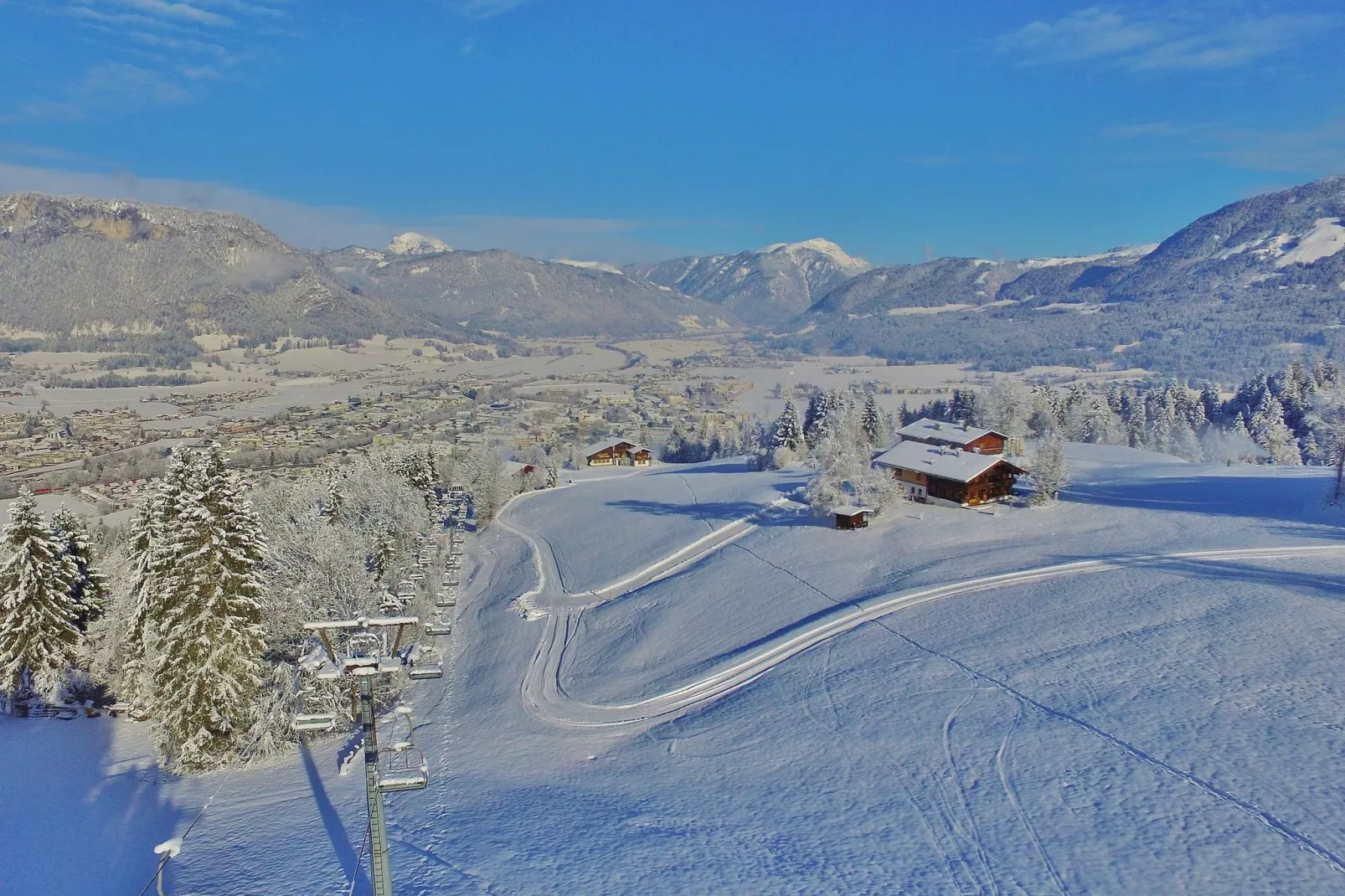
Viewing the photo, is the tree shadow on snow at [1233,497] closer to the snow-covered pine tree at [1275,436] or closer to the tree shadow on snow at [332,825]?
the snow-covered pine tree at [1275,436]

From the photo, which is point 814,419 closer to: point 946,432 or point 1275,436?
point 946,432

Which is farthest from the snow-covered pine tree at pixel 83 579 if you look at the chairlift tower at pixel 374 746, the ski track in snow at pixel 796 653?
the chairlift tower at pixel 374 746

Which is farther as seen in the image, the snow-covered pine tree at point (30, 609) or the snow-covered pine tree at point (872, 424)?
the snow-covered pine tree at point (872, 424)

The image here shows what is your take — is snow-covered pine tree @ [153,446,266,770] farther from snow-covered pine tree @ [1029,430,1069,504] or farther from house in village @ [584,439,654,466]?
house in village @ [584,439,654,466]

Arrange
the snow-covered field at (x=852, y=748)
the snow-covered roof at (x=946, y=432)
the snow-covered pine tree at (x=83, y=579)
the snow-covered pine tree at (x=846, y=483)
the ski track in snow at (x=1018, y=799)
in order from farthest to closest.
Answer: the snow-covered roof at (x=946, y=432) < the snow-covered pine tree at (x=846, y=483) < the snow-covered pine tree at (x=83, y=579) < the snow-covered field at (x=852, y=748) < the ski track in snow at (x=1018, y=799)

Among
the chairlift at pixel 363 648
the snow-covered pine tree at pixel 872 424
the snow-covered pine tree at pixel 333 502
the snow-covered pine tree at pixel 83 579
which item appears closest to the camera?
the chairlift at pixel 363 648
